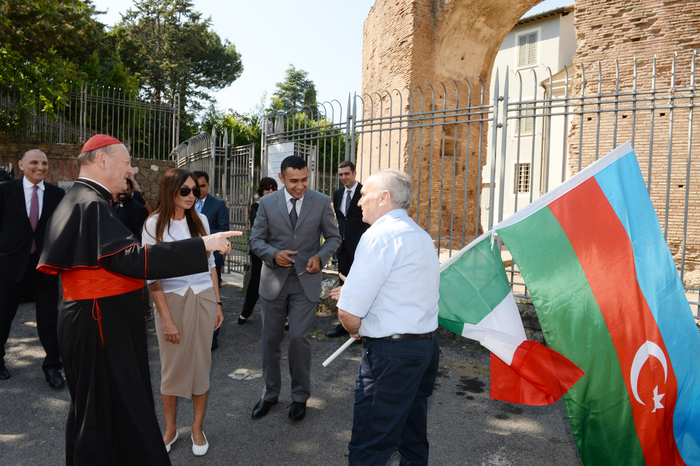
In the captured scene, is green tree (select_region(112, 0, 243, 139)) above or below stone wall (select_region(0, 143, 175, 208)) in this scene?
above

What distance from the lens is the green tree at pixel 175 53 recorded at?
97.5 feet

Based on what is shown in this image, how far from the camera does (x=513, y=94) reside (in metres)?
27.4

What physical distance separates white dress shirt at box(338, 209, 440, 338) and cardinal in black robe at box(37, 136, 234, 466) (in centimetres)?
74

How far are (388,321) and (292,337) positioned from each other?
62.6 inches

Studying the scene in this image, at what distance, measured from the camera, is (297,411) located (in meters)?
3.62

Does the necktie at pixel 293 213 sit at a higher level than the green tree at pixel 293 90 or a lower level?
lower

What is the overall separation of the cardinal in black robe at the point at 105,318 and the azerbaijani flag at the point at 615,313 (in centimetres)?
182

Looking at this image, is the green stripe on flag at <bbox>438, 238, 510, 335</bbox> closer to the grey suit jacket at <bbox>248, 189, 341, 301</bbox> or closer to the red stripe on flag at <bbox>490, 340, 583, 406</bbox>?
the red stripe on flag at <bbox>490, 340, 583, 406</bbox>

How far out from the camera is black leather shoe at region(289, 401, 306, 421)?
11.9 feet

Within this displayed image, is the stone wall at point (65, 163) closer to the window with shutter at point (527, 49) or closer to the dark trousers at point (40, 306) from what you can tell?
the dark trousers at point (40, 306)

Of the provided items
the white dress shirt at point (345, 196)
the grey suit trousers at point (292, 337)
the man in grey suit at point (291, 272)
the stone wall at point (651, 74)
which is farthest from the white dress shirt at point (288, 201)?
the stone wall at point (651, 74)

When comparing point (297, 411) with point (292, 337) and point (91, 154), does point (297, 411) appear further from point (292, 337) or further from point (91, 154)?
point (91, 154)

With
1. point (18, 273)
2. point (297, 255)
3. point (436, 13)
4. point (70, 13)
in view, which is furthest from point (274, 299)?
point (70, 13)

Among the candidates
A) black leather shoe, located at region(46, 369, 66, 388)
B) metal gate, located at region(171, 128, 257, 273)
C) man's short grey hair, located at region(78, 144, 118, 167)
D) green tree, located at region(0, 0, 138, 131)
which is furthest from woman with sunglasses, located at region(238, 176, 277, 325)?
green tree, located at region(0, 0, 138, 131)
